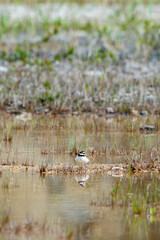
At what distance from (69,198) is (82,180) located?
0.73 metres

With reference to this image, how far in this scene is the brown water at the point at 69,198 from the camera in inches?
179

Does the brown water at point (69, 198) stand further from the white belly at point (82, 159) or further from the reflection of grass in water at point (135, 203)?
the white belly at point (82, 159)

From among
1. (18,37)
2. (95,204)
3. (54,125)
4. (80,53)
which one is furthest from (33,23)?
(95,204)

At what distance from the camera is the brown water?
4.55m

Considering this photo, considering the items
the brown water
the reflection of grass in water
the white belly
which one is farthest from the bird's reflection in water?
the white belly

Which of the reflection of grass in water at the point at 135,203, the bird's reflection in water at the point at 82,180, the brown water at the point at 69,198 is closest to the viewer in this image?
the brown water at the point at 69,198

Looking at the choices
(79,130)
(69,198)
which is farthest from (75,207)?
(79,130)

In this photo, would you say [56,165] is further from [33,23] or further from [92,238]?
[33,23]

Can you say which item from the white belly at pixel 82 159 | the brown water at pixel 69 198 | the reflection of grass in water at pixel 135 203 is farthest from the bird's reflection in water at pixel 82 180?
the white belly at pixel 82 159

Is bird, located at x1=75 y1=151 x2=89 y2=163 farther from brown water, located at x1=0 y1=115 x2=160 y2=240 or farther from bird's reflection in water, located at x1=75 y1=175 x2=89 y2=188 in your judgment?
bird's reflection in water, located at x1=75 y1=175 x2=89 y2=188

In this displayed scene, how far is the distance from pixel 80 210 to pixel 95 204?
22cm

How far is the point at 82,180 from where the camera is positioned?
6191 mm

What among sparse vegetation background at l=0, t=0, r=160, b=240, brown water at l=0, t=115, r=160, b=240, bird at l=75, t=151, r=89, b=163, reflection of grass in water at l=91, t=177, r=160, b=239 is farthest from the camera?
bird at l=75, t=151, r=89, b=163

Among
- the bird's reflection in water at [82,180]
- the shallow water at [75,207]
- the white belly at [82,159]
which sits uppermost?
the white belly at [82,159]
